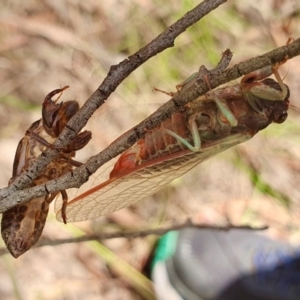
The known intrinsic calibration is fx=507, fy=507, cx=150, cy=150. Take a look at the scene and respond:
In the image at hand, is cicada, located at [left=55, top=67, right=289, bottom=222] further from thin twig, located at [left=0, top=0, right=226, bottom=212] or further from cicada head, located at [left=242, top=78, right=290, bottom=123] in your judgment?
thin twig, located at [left=0, top=0, right=226, bottom=212]

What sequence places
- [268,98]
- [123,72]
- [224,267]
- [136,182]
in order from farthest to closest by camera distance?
[224,267] < [136,182] < [268,98] < [123,72]

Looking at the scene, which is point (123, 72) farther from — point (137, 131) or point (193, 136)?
point (193, 136)

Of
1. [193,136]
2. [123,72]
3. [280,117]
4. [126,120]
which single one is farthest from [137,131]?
[126,120]

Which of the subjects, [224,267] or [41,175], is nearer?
[41,175]

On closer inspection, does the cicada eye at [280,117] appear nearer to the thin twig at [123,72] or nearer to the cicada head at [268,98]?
the cicada head at [268,98]

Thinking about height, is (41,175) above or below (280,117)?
above

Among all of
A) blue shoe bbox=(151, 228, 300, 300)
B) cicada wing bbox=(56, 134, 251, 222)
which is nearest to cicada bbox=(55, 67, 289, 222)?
cicada wing bbox=(56, 134, 251, 222)
